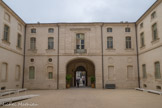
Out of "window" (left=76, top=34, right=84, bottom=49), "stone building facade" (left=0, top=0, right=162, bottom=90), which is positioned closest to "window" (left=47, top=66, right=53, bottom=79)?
"stone building facade" (left=0, top=0, right=162, bottom=90)

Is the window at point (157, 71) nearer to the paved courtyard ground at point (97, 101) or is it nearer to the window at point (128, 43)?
the paved courtyard ground at point (97, 101)

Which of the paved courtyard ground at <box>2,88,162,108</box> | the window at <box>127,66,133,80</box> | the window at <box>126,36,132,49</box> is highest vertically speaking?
the window at <box>126,36,132,49</box>

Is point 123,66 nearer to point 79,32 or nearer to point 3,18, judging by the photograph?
point 79,32

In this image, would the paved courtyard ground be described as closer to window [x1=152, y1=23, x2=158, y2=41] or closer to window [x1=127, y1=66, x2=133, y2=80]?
window [x1=152, y1=23, x2=158, y2=41]

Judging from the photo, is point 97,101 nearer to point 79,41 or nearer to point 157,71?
point 157,71

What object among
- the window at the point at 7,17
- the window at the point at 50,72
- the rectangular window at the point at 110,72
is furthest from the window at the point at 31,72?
the rectangular window at the point at 110,72

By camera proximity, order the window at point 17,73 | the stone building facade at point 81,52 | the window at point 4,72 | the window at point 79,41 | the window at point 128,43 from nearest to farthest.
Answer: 1. the window at point 4,72
2. the window at point 17,73
3. the stone building facade at point 81,52
4. the window at point 128,43
5. the window at point 79,41

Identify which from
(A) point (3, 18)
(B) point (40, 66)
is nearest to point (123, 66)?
(B) point (40, 66)

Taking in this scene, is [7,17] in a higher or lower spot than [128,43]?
higher

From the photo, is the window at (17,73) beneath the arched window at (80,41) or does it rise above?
beneath

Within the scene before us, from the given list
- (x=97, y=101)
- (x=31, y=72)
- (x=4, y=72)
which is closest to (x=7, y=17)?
(x=4, y=72)

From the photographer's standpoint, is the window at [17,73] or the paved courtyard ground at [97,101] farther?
the window at [17,73]

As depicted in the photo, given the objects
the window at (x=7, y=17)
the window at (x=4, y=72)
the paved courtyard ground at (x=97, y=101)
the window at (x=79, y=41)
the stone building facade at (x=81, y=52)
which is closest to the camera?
the paved courtyard ground at (x=97, y=101)

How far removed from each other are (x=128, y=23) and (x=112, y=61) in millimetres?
Answer: 5395
